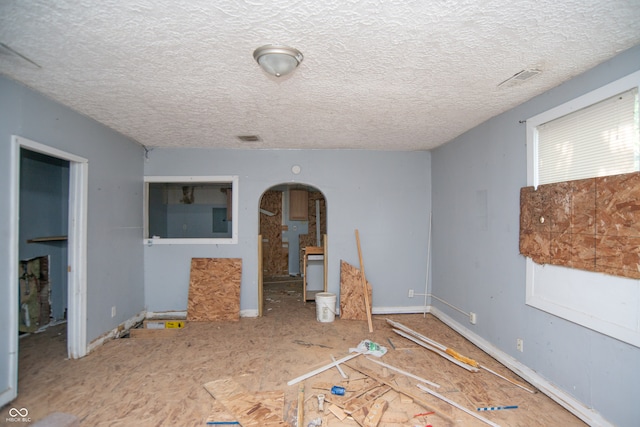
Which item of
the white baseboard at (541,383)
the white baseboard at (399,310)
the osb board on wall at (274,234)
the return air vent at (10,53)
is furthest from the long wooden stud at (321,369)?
the osb board on wall at (274,234)

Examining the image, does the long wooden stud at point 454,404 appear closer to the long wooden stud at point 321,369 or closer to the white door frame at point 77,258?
the long wooden stud at point 321,369

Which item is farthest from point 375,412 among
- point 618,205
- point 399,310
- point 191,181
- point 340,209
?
point 191,181

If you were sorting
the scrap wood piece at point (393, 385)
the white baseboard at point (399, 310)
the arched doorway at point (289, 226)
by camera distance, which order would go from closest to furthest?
1. the scrap wood piece at point (393, 385)
2. the white baseboard at point (399, 310)
3. the arched doorway at point (289, 226)

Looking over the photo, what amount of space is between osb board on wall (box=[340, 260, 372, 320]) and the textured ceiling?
7.69ft

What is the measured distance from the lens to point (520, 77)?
7.68ft

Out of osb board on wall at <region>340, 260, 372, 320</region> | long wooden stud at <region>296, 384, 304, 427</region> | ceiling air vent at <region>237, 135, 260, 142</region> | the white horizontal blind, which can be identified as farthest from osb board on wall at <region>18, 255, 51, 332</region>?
the white horizontal blind

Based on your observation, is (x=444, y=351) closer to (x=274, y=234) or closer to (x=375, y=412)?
(x=375, y=412)

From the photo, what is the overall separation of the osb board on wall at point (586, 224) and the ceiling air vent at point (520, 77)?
874mm

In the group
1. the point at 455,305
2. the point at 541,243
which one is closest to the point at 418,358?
the point at 455,305

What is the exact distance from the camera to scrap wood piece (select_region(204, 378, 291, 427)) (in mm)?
2162

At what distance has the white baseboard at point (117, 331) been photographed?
3.40 meters

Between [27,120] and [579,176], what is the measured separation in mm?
4482

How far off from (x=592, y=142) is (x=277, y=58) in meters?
2.33

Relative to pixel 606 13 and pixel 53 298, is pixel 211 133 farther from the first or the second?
pixel 606 13
